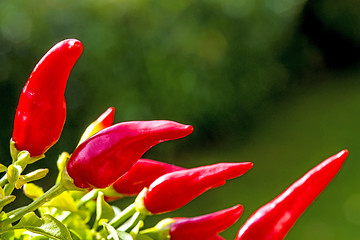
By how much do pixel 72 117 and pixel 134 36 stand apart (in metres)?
0.59

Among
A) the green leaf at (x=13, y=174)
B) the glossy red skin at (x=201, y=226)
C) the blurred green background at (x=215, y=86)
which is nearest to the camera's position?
the green leaf at (x=13, y=174)

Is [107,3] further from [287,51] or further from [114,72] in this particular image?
[287,51]

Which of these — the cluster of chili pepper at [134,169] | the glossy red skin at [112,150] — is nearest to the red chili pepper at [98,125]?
the cluster of chili pepper at [134,169]

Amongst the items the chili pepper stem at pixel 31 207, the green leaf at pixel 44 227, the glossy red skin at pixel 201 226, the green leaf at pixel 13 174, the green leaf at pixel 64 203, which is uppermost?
the green leaf at pixel 13 174

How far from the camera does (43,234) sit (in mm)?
542

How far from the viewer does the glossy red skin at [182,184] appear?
2.06ft

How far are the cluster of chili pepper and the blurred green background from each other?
2734 millimetres

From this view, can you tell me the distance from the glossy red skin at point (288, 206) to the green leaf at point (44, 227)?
0.19 m

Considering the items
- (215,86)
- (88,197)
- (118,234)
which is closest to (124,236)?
(118,234)

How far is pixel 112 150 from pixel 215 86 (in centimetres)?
370

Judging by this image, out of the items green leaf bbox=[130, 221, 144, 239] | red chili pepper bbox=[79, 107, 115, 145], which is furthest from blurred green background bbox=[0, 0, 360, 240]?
green leaf bbox=[130, 221, 144, 239]

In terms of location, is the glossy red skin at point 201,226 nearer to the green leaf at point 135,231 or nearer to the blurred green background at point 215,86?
the green leaf at point 135,231

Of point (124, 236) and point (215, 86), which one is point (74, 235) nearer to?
point (124, 236)

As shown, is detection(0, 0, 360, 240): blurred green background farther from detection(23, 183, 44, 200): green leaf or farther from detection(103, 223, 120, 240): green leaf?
detection(103, 223, 120, 240): green leaf
